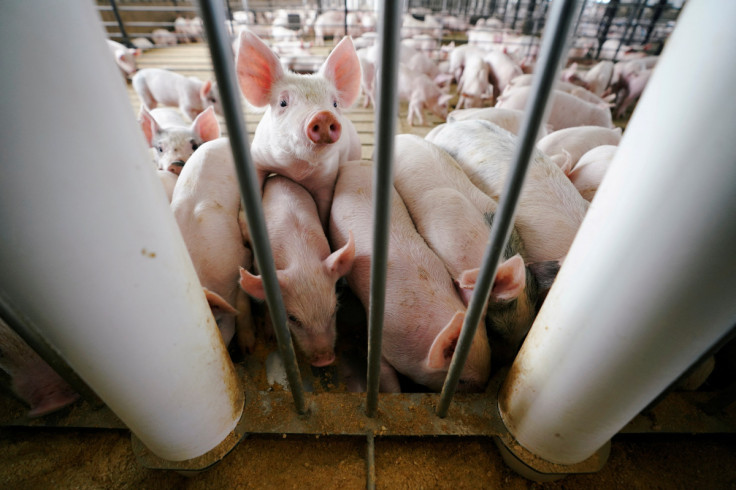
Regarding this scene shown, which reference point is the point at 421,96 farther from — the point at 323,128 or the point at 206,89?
the point at 323,128

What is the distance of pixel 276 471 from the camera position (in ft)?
4.16

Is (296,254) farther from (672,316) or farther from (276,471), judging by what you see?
(672,316)

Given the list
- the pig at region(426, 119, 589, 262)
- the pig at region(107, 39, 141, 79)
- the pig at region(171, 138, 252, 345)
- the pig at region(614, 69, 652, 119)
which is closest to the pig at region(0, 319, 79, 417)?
the pig at region(171, 138, 252, 345)

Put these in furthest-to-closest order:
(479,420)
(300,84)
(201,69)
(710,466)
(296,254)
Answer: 1. (201,69)
2. (300,84)
3. (296,254)
4. (710,466)
5. (479,420)

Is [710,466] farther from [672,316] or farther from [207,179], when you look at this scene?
A: [207,179]

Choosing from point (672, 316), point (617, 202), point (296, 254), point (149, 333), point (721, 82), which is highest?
point (721, 82)

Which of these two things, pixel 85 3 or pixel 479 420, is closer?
pixel 85 3

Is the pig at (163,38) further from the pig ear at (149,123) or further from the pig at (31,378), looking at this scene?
the pig at (31,378)

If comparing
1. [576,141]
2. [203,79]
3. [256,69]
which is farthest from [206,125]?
[203,79]

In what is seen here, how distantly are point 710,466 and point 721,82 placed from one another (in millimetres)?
1563

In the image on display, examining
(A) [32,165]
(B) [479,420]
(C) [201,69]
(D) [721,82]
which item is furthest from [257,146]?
(C) [201,69]

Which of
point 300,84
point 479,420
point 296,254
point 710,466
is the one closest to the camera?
point 479,420

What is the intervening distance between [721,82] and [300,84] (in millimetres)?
1689

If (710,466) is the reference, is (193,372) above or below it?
above
